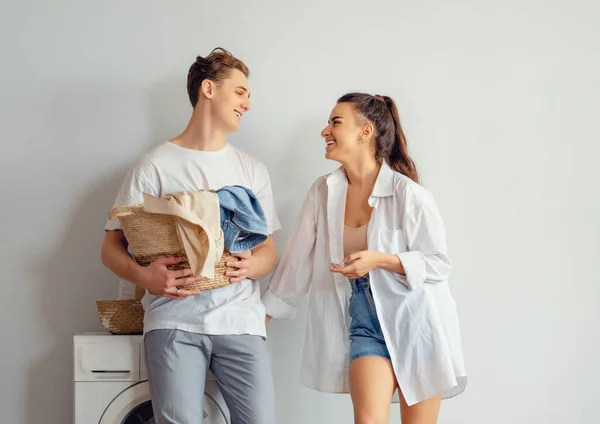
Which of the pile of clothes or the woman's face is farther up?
the woman's face

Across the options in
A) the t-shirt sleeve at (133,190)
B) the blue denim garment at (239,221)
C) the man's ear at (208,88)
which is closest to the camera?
the blue denim garment at (239,221)

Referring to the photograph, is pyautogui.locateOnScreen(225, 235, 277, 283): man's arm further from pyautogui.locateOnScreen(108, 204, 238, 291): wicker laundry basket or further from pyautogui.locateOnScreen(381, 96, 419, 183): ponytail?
pyautogui.locateOnScreen(381, 96, 419, 183): ponytail

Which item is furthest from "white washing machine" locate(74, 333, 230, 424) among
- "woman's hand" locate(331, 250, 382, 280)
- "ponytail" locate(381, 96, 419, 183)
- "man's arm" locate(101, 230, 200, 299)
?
"ponytail" locate(381, 96, 419, 183)

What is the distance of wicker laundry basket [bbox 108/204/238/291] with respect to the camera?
2199 mm

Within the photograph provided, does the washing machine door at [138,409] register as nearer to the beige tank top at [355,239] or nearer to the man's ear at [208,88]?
the beige tank top at [355,239]

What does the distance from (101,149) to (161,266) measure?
2.76ft

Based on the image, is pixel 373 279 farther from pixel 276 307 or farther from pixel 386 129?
pixel 386 129

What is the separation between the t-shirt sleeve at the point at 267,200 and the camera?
103 inches

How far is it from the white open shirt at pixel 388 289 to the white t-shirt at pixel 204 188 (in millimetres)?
153

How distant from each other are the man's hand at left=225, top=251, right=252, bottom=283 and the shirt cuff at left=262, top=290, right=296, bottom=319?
0.26 m

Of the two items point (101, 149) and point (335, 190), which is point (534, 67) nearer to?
point (335, 190)

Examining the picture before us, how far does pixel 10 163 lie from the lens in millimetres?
2865

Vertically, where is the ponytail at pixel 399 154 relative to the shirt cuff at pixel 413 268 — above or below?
above

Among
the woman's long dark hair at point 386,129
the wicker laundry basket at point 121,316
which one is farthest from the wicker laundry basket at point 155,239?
the woman's long dark hair at point 386,129
